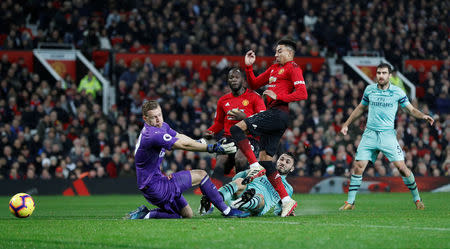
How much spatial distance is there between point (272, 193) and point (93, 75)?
43.2ft

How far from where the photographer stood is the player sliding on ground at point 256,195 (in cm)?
950

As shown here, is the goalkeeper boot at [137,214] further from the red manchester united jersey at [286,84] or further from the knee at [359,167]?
the knee at [359,167]

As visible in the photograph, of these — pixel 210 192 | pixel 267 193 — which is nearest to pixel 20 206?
pixel 210 192

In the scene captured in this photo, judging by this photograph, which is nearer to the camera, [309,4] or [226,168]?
[226,168]

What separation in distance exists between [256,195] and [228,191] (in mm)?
626

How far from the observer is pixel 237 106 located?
11.9 m

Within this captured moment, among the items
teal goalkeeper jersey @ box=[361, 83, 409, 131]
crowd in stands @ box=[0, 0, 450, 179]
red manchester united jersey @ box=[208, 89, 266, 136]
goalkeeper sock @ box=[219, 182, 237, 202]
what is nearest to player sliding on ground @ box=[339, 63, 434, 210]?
teal goalkeeper jersey @ box=[361, 83, 409, 131]

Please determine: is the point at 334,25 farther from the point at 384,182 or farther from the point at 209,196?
the point at 209,196

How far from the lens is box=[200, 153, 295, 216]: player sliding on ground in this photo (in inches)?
374

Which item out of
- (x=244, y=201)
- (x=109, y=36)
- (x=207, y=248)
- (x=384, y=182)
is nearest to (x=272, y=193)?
(x=244, y=201)

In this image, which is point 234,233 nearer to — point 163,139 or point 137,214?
point 163,139

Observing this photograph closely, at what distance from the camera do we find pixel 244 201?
945 centimetres

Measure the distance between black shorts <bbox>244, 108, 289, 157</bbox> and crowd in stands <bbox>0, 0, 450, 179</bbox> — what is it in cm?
760

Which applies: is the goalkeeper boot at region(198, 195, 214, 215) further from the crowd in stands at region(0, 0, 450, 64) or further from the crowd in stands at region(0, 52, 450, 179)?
the crowd in stands at region(0, 0, 450, 64)
